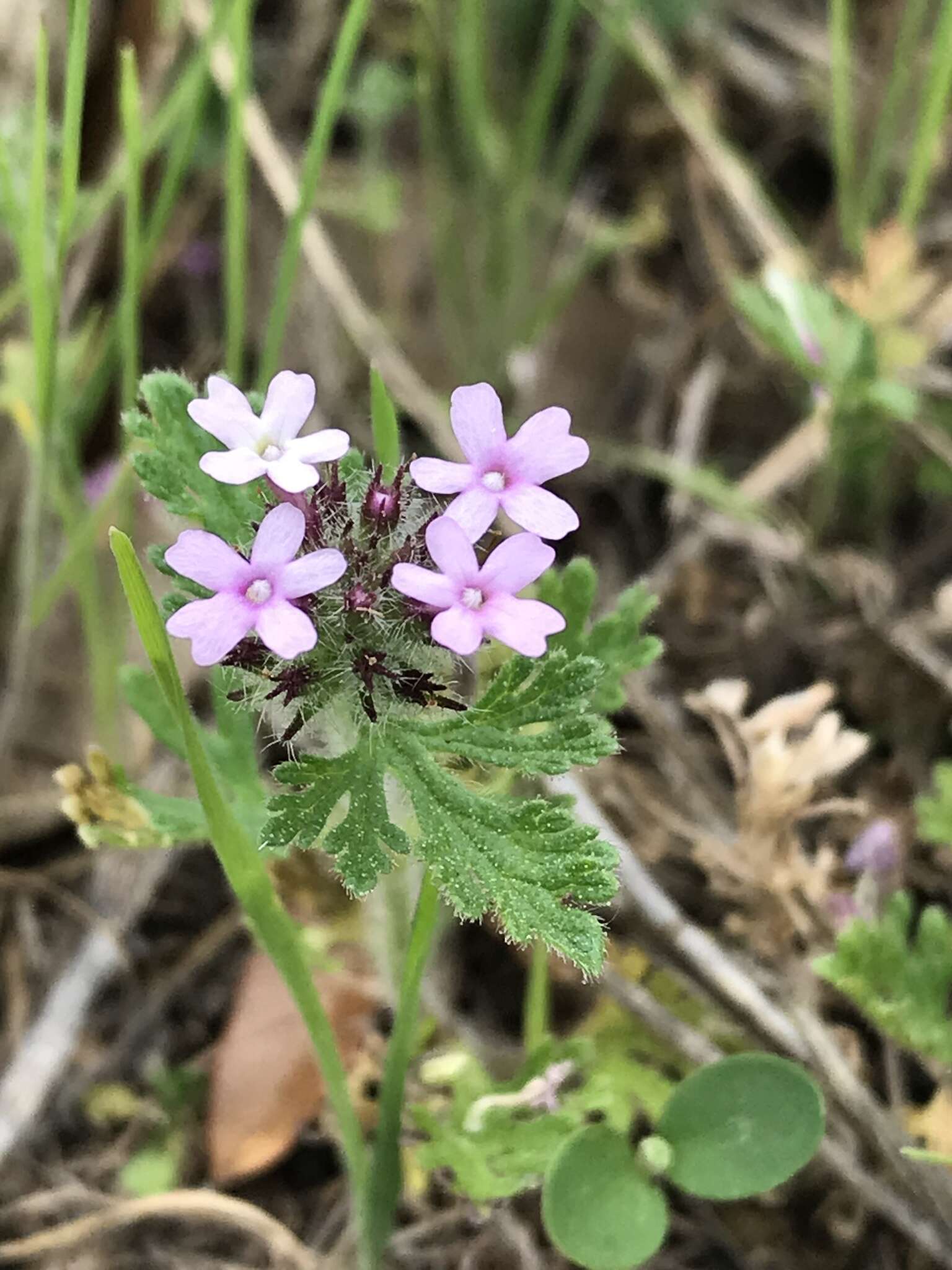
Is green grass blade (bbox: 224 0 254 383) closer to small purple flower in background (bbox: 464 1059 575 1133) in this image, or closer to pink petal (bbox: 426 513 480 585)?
pink petal (bbox: 426 513 480 585)

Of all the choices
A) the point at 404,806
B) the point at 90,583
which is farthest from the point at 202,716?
the point at 404,806

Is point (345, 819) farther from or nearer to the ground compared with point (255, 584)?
nearer to the ground

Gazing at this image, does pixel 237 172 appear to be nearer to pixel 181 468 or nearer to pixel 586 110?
pixel 181 468

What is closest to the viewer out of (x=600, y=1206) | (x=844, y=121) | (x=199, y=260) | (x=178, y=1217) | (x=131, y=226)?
(x=600, y=1206)

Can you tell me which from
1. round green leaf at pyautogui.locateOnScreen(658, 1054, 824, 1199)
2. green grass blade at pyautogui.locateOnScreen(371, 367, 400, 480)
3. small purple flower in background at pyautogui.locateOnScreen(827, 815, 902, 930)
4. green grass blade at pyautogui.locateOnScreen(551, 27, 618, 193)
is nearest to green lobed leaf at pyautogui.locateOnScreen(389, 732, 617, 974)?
green grass blade at pyautogui.locateOnScreen(371, 367, 400, 480)

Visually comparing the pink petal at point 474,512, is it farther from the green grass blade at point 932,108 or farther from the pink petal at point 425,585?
the green grass blade at point 932,108

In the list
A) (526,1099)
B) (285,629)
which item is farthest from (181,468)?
(526,1099)

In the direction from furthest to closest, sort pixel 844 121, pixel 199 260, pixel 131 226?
pixel 199 260
pixel 844 121
pixel 131 226
